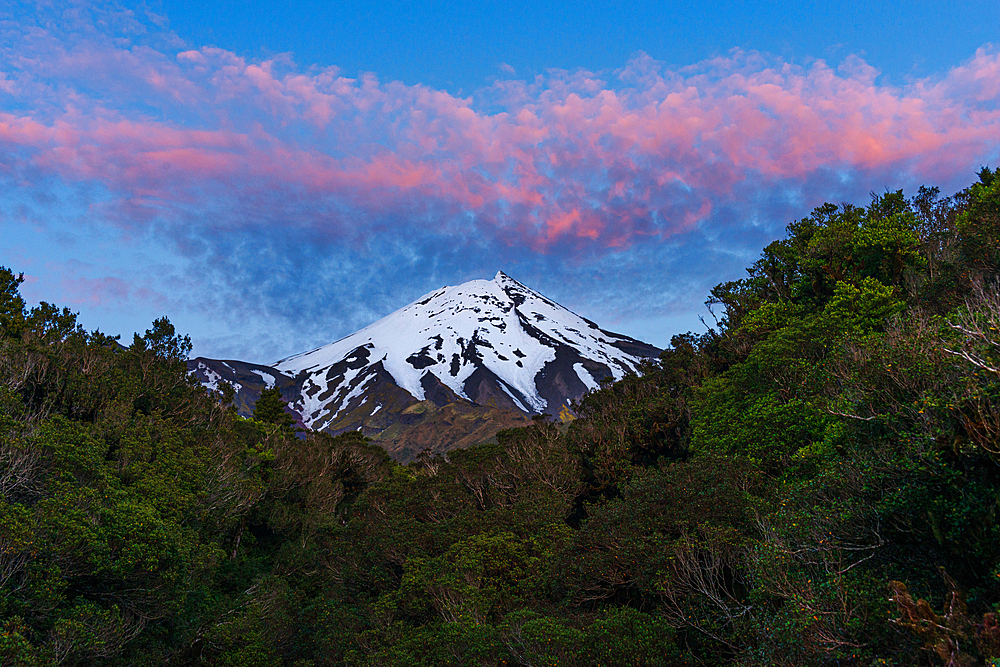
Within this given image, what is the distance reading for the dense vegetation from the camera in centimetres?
1009

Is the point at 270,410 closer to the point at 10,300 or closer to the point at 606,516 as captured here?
the point at 10,300

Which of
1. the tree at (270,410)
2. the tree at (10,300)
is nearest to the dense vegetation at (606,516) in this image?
the tree at (10,300)

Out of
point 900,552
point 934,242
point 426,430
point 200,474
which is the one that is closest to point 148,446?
point 200,474

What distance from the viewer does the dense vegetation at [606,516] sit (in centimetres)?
1009

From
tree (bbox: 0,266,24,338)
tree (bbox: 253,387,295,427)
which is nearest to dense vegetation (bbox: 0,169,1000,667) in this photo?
tree (bbox: 0,266,24,338)

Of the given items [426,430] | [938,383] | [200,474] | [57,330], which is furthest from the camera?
[426,430]

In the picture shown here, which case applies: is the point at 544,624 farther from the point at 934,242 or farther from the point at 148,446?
the point at 934,242

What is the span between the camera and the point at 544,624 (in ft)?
49.0

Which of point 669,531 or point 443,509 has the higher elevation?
point 443,509

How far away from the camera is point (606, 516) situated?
18938 millimetres

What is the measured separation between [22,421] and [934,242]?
138ft

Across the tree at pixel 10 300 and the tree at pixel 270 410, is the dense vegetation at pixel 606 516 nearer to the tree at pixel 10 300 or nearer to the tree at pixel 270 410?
the tree at pixel 10 300

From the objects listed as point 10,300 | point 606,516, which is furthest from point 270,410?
point 606,516

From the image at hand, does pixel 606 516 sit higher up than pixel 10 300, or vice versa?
pixel 10 300
